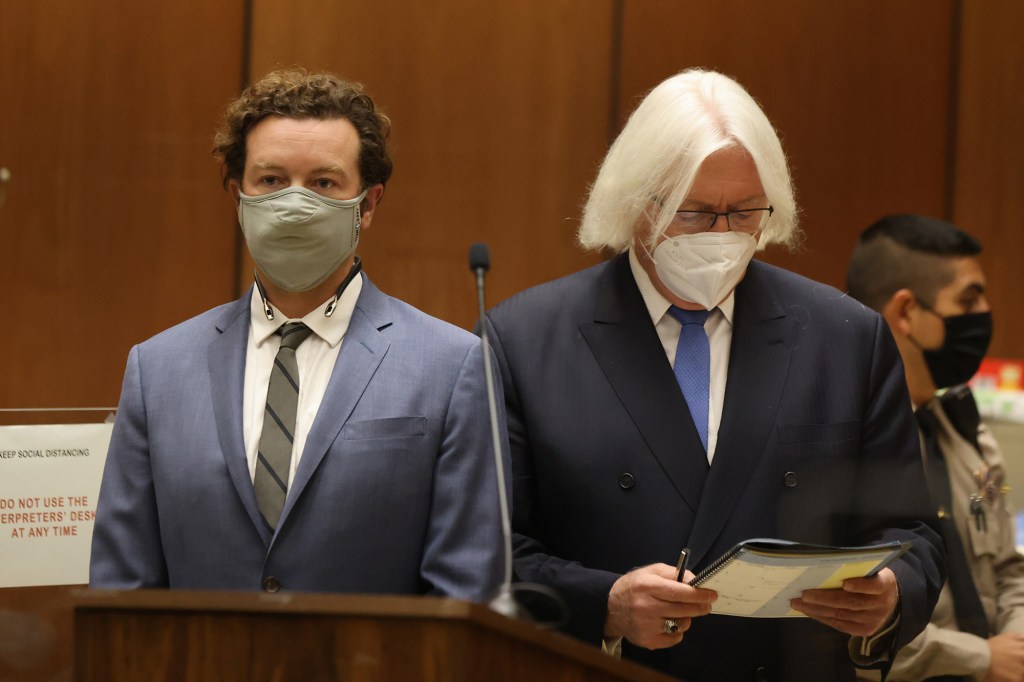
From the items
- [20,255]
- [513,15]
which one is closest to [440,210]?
[513,15]

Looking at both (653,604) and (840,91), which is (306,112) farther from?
(840,91)

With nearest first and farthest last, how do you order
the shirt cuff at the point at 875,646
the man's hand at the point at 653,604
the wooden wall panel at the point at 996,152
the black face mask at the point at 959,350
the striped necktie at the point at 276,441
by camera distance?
the man's hand at the point at 653,604, the striped necktie at the point at 276,441, the shirt cuff at the point at 875,646, the black face mask at the point at 959,350, the wooden wall panel at the point at 996,152

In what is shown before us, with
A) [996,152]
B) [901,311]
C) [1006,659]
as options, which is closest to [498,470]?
[1006,659]

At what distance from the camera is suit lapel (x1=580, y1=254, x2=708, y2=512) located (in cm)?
212

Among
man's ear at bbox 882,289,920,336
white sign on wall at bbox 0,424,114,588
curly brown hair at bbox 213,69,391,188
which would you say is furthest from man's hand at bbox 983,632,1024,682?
white sign on wall at bbox 0,424,114,588

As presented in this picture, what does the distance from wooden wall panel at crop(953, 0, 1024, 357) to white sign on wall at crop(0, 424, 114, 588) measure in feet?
9.56

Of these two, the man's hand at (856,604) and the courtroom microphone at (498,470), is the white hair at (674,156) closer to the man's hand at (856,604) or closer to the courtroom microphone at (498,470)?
the courtroom microphone at (498,470)

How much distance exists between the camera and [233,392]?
2.02 metres

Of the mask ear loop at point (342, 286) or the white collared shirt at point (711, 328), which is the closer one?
the mask ear loop at point (342, 286)

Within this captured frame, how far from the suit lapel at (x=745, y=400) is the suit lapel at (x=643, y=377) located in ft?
0.14

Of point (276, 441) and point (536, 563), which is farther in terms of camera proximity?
point (536, 563)

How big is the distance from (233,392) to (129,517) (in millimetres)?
264

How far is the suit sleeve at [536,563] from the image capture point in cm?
203

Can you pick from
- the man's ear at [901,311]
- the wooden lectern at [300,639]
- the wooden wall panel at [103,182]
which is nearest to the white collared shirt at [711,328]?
the wooden lectern at [300,639]
